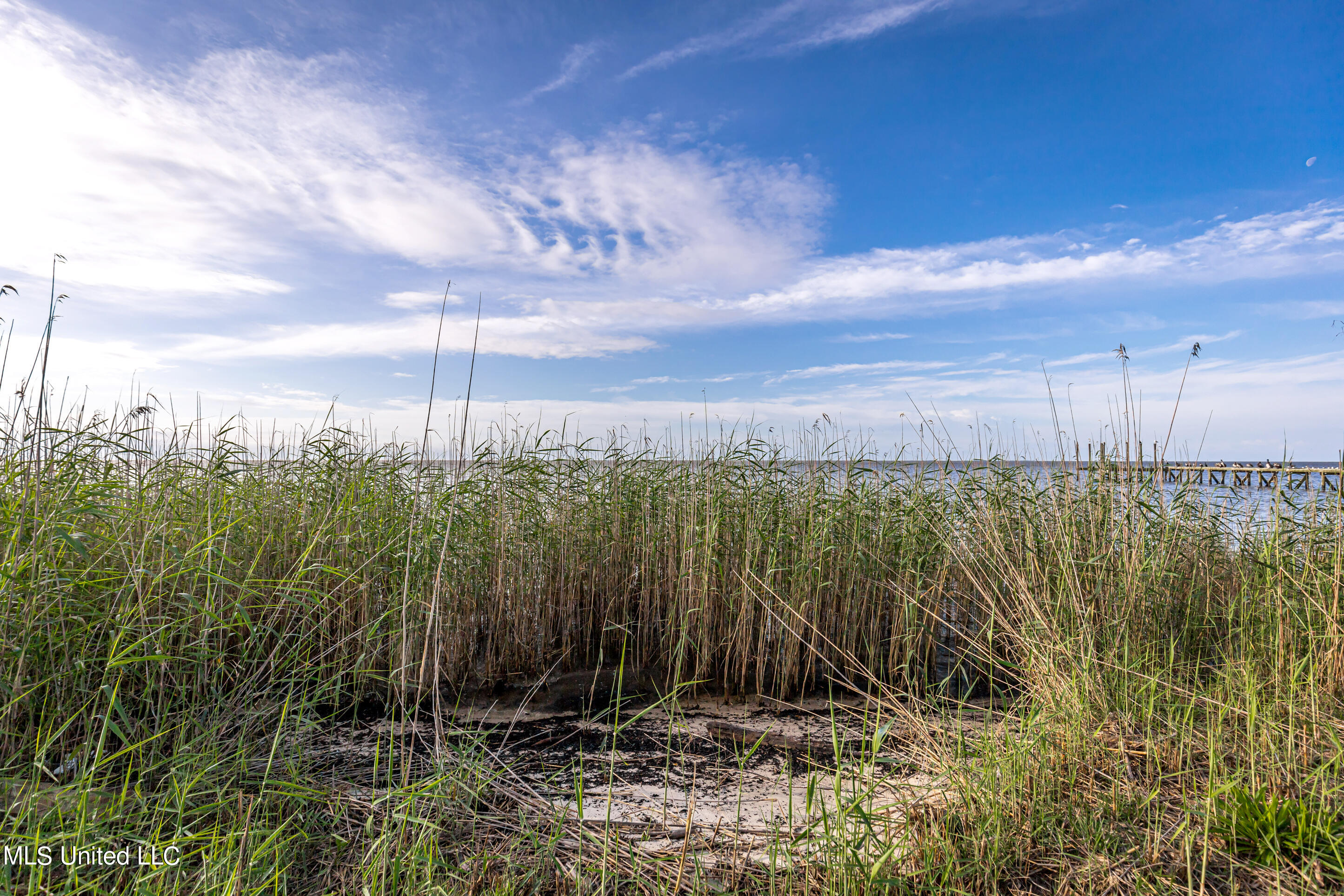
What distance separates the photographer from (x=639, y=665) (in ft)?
16.1

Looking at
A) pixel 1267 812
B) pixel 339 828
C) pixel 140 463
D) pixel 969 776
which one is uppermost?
pixel 140 463

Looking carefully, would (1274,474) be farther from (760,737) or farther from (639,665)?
(639,665)

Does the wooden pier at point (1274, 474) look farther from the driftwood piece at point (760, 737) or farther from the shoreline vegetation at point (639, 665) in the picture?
the driftwood piece at point (760, 737)

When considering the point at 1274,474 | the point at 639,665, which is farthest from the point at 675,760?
the point at 1274,474

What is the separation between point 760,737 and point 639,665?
4.69 ft

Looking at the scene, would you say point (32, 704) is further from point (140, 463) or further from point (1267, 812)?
point (1267, 812)

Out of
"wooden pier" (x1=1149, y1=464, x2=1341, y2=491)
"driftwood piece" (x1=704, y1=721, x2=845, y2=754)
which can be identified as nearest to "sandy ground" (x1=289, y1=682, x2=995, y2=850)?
"driftwood piece" (x1=704, y1=721, x2=845, y2=754)

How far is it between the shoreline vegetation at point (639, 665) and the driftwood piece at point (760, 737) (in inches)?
3.2

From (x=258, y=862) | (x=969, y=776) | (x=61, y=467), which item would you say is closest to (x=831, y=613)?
(x=969, y=776)

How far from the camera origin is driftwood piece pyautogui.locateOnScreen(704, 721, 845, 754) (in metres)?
3.65

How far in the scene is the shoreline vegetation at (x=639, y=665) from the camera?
2.17 metres

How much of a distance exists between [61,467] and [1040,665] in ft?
16.7

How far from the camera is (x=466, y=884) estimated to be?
2.11m

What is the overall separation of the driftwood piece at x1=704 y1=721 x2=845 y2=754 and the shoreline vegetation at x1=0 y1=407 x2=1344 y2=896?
3.2 inches
